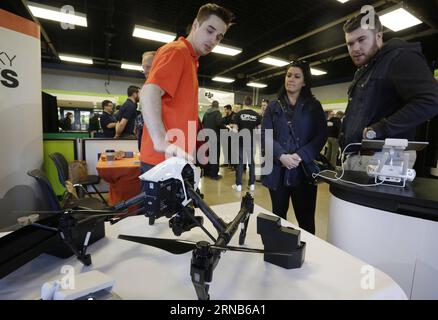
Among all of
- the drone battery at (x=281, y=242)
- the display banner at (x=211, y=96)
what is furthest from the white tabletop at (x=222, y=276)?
the display banner at (x=211, y=96)

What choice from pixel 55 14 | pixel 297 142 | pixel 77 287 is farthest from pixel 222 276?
pixel 55 14

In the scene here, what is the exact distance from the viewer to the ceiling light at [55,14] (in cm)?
381

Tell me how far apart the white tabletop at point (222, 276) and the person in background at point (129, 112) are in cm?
272

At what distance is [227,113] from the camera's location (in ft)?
18.8

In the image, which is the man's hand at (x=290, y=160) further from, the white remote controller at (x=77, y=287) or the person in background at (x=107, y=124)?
the person in background at (x=107, y=124)

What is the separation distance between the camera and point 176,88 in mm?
999

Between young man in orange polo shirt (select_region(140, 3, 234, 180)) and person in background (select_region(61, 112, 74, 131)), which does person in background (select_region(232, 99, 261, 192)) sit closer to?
young man in orange polo shirt (select_region(140, 3, 234, 180))

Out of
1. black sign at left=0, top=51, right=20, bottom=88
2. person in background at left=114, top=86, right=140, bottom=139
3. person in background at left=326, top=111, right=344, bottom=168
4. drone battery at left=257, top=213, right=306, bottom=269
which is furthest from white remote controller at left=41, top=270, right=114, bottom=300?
person in background at left=326, top=111, right=344, bottom=168

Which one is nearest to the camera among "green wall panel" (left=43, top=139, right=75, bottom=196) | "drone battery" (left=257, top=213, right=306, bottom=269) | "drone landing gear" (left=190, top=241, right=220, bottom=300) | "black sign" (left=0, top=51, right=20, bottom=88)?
"drone landing gear" (left=190, top=241, right=220, bottom=300)

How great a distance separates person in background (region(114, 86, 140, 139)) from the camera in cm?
321

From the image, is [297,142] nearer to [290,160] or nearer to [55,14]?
[290,160]

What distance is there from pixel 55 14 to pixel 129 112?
8.46 ft

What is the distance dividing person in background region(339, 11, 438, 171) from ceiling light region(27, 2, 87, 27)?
462cm

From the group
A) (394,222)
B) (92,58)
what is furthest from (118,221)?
(92,58)
